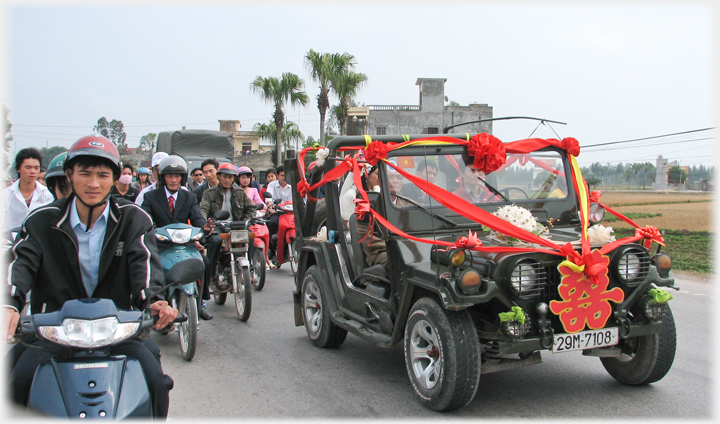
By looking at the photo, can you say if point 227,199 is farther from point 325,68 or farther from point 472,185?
point 325,68

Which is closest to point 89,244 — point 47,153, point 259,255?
point 259,255

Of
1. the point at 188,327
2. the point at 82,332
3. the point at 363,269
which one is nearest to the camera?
the point at 82,332

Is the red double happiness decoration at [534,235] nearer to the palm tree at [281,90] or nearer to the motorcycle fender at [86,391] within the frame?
the motorcycle fender at [86,391]

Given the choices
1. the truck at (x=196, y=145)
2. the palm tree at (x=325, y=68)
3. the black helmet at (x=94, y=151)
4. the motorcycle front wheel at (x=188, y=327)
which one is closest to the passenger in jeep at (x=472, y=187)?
the motorcycle front wheel at (x=188, y=327)

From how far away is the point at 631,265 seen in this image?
4105mm

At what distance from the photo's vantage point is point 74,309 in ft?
8.39

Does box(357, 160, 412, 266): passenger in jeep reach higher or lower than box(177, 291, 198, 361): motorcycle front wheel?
higher

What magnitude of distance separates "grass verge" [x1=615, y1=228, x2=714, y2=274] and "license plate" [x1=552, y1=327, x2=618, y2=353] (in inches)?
267

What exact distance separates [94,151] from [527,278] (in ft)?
9.04

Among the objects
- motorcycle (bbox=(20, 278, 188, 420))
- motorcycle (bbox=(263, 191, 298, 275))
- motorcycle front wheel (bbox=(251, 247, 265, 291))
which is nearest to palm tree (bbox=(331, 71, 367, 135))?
motorcycle (bbox=(263, 191, 298, 275))

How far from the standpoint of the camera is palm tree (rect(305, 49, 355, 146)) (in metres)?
29.8

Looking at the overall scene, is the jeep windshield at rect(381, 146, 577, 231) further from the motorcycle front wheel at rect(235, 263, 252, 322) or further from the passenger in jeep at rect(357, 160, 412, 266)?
the motorcycle front wheel at rect(235, 263, 252, 322)

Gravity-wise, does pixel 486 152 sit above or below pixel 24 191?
above

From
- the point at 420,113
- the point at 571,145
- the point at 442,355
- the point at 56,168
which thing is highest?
the point at 420,113
